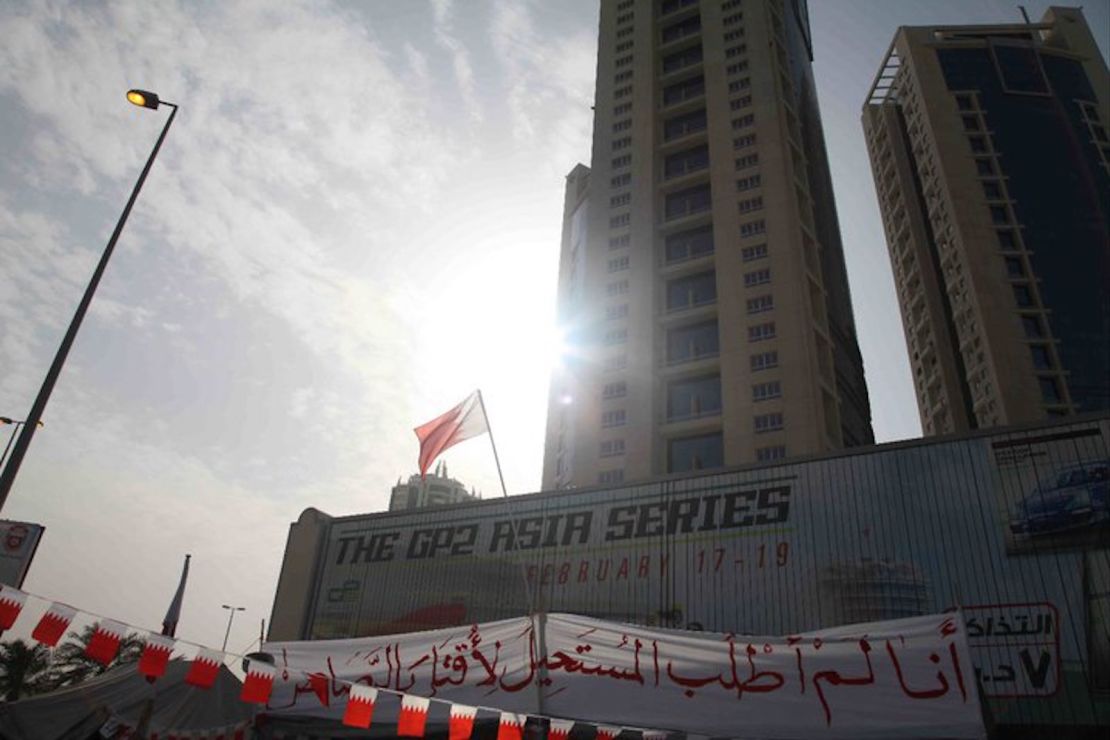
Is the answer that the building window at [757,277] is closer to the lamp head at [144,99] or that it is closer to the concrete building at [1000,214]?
the concrete building at [1000,214]

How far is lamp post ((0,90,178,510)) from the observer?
9.51 meters

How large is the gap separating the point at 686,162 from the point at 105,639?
61041 mm

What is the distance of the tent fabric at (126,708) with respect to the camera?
15.1m

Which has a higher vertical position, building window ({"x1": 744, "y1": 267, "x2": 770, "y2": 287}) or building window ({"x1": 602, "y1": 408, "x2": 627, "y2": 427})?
building window ({"x1": 744, "y1": 267, "x2": 770, "y2": 287})

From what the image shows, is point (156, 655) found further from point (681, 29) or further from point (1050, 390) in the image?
point (681, 29)

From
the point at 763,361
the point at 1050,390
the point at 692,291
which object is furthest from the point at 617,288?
the point at 1050,390

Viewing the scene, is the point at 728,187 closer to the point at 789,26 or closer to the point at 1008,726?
the point at 789,26

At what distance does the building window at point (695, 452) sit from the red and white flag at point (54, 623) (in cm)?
4156

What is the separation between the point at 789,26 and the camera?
76.4 meters

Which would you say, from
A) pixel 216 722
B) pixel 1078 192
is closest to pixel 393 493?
pixel 1078 192

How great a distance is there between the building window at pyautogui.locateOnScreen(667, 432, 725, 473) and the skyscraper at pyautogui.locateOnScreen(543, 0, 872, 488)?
0.17 m

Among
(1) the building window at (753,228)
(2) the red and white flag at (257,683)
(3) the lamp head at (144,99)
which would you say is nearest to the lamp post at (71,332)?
(3) the lamp head at (144,99)

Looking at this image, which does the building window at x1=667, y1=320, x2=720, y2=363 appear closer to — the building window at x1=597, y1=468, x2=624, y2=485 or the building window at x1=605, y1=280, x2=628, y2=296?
the building window at x1=605, y1=280, x2=628, y2=296

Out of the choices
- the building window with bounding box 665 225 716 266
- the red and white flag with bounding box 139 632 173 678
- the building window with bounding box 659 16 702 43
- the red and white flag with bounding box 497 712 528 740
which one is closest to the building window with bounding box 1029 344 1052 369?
the building window with bounding box 665 225 716 266
